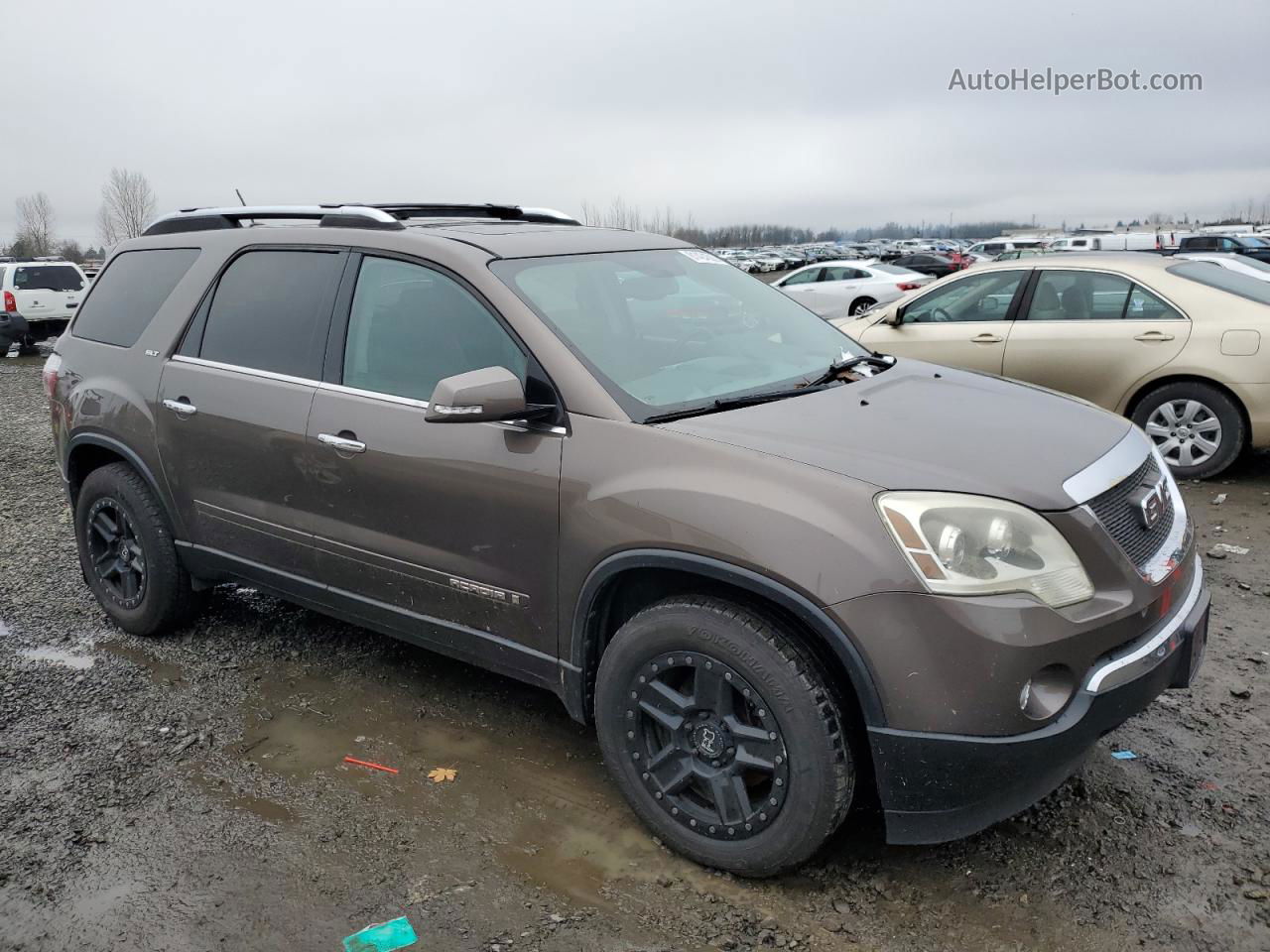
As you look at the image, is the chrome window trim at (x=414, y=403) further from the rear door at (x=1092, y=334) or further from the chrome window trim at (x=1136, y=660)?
the rear door at (x=1092, y=334)

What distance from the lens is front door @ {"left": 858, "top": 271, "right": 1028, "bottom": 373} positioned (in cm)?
799

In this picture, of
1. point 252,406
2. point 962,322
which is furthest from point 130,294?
point 962,322

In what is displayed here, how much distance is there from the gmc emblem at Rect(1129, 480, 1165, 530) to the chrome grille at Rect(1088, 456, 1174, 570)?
11 millimetres

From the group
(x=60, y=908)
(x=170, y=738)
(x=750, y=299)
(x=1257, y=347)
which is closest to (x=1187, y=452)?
(x=1257, y=347)

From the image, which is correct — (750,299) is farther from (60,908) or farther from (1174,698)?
(60,908)

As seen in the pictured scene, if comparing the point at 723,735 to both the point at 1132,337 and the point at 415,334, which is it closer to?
the point at 415,334

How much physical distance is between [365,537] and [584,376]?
1073 millimetres

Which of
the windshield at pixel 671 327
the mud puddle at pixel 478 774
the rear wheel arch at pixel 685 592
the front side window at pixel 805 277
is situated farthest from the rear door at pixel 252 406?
the front side window at pixel 805 277

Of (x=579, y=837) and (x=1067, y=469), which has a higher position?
(x=1067, y=469)

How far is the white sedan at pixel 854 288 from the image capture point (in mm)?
19828

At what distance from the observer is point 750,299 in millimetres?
4082

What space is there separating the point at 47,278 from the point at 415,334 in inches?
786

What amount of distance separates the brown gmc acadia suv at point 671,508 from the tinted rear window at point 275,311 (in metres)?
0.01

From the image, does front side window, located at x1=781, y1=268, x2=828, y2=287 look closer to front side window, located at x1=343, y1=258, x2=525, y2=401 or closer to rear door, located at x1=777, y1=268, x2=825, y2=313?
rear door, located at x1=777, y1=268, x2=825, y2=313
